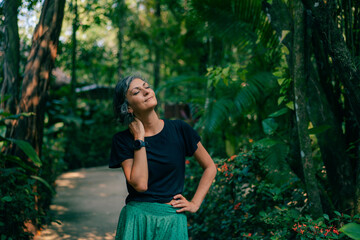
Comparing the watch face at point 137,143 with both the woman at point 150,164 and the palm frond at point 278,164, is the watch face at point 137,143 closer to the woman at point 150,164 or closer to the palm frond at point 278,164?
the woman at point 150,164

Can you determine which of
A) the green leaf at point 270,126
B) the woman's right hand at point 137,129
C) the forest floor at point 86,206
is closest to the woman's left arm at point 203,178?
the woman's right hand at point 137,129

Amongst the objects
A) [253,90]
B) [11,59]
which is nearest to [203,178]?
[253,90]

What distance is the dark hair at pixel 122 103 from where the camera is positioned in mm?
2170

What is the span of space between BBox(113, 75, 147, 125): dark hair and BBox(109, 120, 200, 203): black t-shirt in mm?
86

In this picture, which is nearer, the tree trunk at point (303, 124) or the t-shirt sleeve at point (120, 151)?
the t-shirt sleeve at point (120, 151)

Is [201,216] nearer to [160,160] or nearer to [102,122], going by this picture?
[160,160]

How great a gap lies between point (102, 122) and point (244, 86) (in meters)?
9.41

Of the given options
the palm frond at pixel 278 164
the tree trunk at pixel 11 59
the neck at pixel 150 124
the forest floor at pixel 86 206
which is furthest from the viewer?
the forest floor at pixel 86 206

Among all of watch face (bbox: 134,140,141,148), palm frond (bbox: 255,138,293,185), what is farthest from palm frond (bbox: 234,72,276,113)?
watch face (bbox: 134,140,141,148)

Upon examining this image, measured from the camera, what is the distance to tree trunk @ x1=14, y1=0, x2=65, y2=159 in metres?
4.65

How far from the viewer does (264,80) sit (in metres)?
4.85

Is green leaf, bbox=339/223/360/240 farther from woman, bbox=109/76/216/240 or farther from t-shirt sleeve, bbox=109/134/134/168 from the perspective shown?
t-shirt sleeve, bbox=109/134/134/168

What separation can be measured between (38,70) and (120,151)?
3099 millimetres

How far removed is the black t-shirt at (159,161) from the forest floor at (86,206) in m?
2.98
